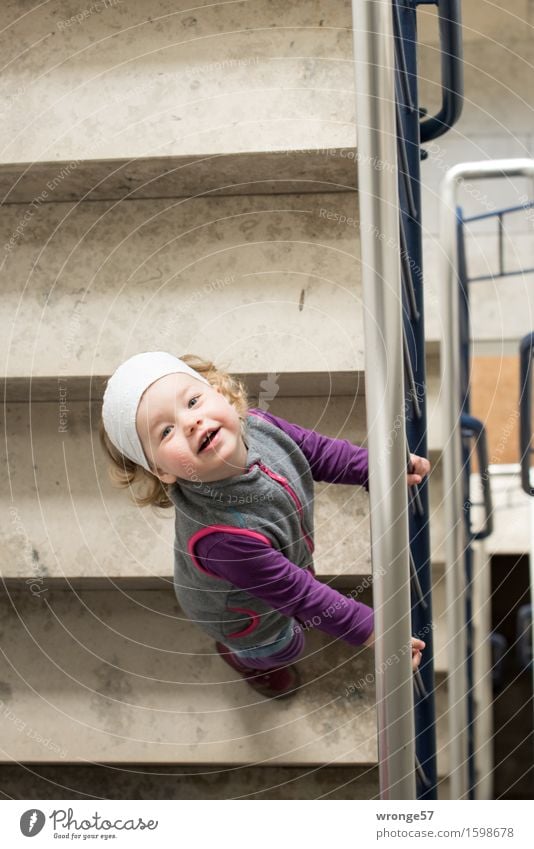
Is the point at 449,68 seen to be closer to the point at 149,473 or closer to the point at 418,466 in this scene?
the point at 418,466

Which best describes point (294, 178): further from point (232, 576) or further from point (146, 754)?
point (146, 754)

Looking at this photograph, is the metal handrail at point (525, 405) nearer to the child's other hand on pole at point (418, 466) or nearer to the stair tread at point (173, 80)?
the child's other hand on pole at point (418, 466)

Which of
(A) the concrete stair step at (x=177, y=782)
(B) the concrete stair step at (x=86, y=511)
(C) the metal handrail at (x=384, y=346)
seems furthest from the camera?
(A) the concrete stair step at (x=177, y=782)

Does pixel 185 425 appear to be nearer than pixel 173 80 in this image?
Yes

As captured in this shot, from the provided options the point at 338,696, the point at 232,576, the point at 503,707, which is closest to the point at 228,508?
the point at 232,576

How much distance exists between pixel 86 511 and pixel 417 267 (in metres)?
0.50

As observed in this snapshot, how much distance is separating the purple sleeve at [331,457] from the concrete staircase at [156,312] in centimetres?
7

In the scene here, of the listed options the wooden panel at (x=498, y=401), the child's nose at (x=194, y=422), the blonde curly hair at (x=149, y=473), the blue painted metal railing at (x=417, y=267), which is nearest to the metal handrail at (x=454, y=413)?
the blue painted metal railing at (x=417, y=267)

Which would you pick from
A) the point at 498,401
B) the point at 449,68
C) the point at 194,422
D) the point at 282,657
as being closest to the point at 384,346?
the point at 194,422

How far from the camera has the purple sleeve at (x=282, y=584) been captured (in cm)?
78

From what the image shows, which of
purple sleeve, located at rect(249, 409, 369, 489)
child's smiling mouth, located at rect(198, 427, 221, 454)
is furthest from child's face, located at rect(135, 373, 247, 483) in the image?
purple sleeve, located at rect(249, 409, 369, 489)

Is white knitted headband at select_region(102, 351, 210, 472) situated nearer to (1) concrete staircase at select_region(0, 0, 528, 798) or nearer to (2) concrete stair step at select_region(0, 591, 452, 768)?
(1) concrete staircase at select_region(0, 0, 528, 798)

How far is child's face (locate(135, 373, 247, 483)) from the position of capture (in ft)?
2.56

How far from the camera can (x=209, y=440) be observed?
0.80 m
